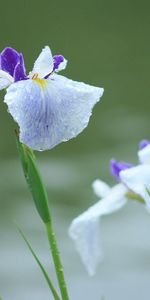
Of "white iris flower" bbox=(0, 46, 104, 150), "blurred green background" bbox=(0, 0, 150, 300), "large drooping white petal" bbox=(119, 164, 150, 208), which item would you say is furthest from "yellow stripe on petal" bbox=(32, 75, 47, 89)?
"blurred green background" bbox=(0, 0, 150, 300)

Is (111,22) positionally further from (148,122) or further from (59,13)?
(148,122)

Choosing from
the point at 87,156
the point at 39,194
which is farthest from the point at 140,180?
the point at 87,156

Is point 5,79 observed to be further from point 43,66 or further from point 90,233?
point 90,233

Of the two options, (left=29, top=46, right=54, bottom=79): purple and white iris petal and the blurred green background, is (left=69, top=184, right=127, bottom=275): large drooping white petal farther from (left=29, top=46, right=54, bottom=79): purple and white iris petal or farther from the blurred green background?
the blurred green background

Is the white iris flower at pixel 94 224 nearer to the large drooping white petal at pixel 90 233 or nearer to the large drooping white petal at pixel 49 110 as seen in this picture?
the large drooping white petal at pixel 90 233

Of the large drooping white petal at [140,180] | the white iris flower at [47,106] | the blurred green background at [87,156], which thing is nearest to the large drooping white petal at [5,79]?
the white iris flower at [47,106]
